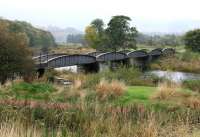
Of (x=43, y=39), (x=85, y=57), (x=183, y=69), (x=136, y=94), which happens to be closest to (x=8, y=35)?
(x=136, y=94)

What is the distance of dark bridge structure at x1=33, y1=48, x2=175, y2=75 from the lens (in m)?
36.3

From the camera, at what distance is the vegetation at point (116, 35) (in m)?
67.3

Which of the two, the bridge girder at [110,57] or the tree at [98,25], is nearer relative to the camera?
the bridge girder at [110,57]

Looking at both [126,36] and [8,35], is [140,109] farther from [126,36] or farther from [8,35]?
[126,36]

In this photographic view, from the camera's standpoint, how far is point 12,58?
2575 centimetres

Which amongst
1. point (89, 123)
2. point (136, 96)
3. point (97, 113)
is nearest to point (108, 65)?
point (136, 96)

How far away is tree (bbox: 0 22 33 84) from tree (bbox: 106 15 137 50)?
41306 mm

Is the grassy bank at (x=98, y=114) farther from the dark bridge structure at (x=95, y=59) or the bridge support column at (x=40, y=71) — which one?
the dark bridge structure at (x=95, y=59)

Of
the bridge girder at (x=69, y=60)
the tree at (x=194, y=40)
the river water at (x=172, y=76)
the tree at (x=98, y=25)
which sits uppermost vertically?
the tree at (x=98, y=25)

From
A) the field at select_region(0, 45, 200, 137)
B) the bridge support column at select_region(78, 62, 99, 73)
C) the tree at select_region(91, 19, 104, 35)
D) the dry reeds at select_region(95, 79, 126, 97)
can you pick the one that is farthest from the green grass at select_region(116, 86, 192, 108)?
the tree at select_region(91, 19, 104, 35)

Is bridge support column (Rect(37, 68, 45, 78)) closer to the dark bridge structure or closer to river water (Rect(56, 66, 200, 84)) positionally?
the dark bridge structure

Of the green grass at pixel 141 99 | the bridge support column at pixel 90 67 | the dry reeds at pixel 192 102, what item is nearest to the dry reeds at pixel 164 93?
the green grass at pixel 141 99

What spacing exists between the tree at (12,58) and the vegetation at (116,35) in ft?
136

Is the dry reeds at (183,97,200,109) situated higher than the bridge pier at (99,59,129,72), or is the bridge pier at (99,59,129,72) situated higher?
the bridge pier at (99,59,129,72)
